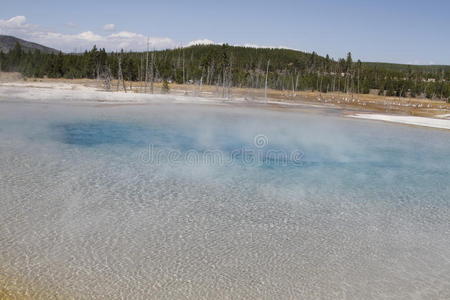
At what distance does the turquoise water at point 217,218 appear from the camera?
5.49 m

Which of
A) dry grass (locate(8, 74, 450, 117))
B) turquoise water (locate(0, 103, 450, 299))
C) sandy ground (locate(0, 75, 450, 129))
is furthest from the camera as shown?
dry grass (locate(8, 74, 450, 117))

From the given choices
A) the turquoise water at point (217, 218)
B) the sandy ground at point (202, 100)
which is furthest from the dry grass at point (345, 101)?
the turquoise water at point (217, 218)

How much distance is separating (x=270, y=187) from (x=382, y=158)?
6655 mm

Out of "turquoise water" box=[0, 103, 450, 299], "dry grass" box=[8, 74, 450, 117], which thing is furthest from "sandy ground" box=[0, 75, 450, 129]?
"turquoise water" box=[0, 103, 450, 299]

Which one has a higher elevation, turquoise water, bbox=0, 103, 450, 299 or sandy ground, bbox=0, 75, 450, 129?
sandy ground, bbox=0, 75, 450, 129

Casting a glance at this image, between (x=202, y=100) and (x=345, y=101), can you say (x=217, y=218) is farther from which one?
(x=345, y=101)

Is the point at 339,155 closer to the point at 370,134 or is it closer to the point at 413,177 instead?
the point at 413,177

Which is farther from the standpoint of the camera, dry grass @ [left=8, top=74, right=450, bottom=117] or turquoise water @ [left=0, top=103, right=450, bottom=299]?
dry grass @ [left=8, top=74, right=450, bottom=117]

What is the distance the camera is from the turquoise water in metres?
5.49

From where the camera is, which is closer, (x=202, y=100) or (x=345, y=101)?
(x=202, y=100)

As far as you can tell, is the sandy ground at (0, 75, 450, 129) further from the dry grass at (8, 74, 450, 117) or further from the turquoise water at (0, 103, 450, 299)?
the turquoise water at (0, 103, 450, 299)

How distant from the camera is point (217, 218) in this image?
25.6ft

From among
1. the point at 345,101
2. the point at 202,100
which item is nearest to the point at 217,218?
the point at 202,100

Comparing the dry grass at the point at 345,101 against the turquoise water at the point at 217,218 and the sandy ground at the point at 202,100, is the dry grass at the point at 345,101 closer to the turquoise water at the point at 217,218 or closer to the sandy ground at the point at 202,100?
the sandy ground at the point at 202,100
